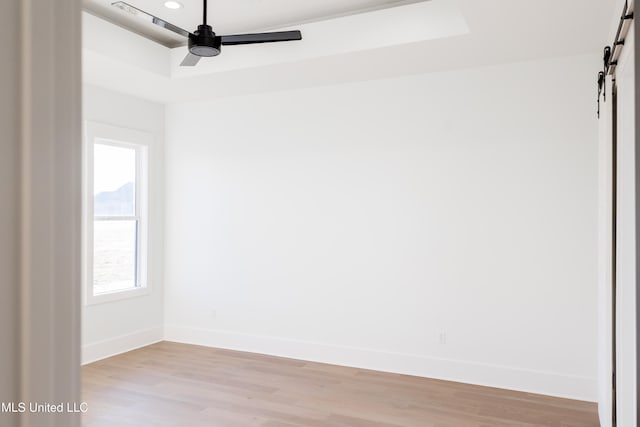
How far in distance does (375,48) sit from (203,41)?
136 centimetres

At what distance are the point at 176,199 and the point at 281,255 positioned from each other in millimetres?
1520

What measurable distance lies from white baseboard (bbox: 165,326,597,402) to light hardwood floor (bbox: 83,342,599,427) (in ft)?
0.33

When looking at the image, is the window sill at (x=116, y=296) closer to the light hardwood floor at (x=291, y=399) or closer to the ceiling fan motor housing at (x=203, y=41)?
the light hardwood floor at (x=291, y=399)

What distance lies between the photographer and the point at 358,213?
4766 millimetres

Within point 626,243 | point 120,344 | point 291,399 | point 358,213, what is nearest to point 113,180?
point 120,344

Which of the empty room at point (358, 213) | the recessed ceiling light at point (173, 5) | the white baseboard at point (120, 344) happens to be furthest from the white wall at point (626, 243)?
the white baseboard at point (120, 344)

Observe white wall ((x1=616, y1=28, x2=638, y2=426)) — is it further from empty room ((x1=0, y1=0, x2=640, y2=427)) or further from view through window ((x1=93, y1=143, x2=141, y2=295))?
view through window ((x1=93, y1=143, x2=141, y2=295))

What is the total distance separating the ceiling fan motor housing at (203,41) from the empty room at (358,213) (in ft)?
0.05

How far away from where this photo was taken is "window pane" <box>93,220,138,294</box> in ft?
16.5

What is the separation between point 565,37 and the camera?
3564 mm
